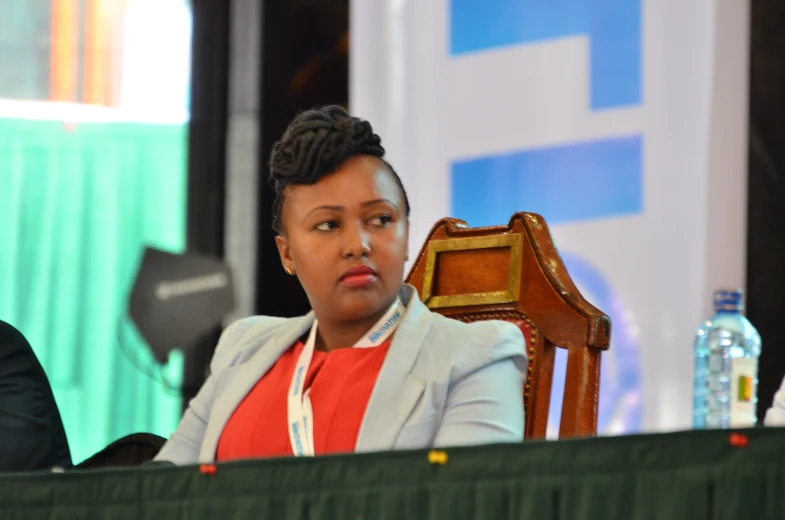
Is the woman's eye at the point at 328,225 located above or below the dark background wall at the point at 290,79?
below

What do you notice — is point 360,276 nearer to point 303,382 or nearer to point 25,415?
point 303,382

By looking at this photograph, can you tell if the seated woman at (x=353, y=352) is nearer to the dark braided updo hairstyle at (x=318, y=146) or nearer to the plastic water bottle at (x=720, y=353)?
the dark braided updo hairstyle at (x=318, y=146)

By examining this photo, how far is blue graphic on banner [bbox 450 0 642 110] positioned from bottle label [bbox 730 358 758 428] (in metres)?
0.91

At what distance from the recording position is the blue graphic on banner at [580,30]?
346cm

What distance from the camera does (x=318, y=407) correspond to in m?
1.72

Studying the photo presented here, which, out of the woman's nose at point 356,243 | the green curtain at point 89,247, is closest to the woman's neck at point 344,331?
the woman's nose at point 356,243

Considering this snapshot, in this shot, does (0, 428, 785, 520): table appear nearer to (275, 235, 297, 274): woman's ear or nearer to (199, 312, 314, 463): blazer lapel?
(199, 312, 314, 463): blazer lapel

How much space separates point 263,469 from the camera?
1294mm

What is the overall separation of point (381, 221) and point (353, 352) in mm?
199

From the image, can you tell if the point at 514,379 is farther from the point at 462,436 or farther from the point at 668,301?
the point at 668,301

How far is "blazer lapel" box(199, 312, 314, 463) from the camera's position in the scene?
70.7 inches

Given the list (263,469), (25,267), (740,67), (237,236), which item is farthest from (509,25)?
(263,469)

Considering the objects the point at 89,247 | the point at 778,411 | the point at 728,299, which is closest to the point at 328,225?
the point at 778,411

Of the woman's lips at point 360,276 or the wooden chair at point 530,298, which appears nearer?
the woman's lips at point 360,276
